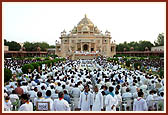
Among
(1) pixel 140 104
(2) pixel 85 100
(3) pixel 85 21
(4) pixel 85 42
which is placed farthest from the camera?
(3) pixel 85 21

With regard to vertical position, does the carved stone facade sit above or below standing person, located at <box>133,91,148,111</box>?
above

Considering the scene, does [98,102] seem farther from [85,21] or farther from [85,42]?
[85,21]

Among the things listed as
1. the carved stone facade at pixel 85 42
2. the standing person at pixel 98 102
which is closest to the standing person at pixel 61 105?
the standing person at pixel 98 102

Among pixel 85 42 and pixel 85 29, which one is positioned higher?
pixel 85 29

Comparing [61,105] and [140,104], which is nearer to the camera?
[61,105]

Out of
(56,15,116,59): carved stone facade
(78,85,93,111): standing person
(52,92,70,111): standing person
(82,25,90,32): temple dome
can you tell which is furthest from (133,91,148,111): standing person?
(82,25,90,32): temple dome

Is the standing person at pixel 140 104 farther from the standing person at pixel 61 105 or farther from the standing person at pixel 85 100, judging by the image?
the standing person at pixel 61 105

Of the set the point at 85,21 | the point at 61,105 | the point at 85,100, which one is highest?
the point at 85,21

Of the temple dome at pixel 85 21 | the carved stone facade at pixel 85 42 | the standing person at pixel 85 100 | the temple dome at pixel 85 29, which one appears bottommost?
the standing person at pixel 85 100

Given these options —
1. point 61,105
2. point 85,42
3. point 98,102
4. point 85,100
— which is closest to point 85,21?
point 85,42

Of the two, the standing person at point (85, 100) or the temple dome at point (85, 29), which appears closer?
the standing person at point (85, 100)

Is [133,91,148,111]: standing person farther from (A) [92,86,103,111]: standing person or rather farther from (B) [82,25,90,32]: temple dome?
(B) [82,25,90,32]: temple dome

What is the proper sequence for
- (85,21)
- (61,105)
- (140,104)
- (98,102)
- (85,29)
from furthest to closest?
(85,21) → (85,29) → (98,102) → (140,104) → (61,105)

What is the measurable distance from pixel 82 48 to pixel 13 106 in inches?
2292
